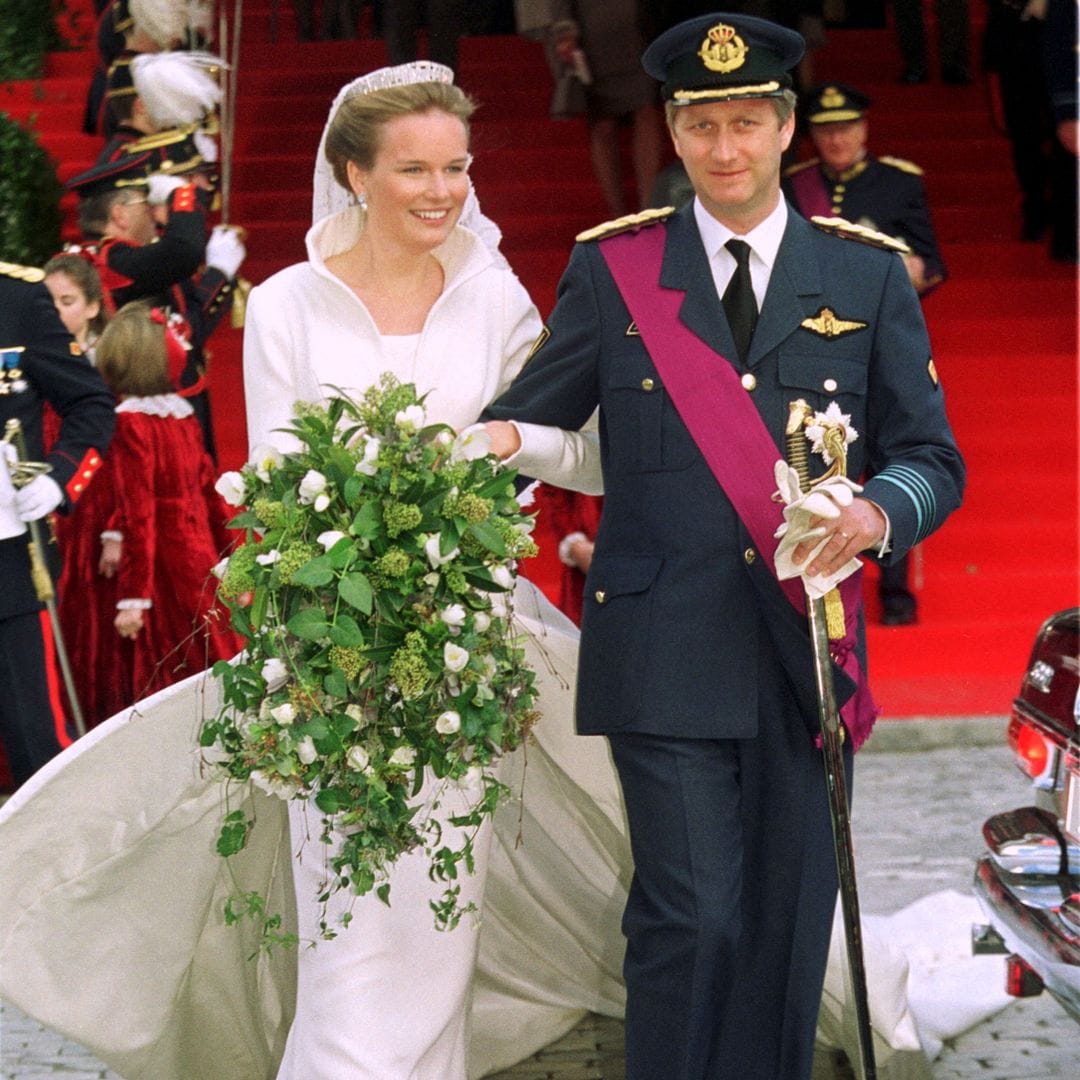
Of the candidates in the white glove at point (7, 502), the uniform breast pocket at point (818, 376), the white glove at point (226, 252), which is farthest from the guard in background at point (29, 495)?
the white glove at point (226, 252)

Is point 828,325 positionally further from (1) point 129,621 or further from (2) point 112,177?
(2) point 112,177

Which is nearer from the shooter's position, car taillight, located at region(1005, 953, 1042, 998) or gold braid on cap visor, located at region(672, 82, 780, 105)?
gold braid on cap visor, located at region(672, 82, 780, 105)

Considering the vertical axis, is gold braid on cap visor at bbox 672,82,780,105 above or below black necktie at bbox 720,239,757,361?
above

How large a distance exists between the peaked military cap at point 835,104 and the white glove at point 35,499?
13.1 feet

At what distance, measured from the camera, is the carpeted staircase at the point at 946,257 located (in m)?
8.62

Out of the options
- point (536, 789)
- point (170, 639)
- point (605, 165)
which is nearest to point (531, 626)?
point (536, 789)

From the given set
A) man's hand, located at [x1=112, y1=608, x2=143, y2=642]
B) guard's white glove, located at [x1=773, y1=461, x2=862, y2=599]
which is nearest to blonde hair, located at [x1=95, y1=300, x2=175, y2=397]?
man's hand, located at [x1=112, y1=608, x2=143, y2=642]

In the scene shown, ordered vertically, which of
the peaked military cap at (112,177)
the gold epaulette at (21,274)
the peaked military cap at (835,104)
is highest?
the gold epaulette at (21,274)

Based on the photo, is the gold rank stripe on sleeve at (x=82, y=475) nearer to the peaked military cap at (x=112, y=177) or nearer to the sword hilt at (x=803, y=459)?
the sword hilt at (x=803, y=459)

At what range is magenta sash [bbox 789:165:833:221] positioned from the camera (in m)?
8.48

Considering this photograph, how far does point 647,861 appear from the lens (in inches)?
149

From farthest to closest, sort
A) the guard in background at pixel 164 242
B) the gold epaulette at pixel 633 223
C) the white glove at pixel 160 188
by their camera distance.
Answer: the white glove at pixel 160 188 → the guard in background at pixel 164 242 → the gold epaulette at pixel 633 223

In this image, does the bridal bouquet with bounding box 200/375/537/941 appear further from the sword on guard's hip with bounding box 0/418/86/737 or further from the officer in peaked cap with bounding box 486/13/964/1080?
the sword on guard's hip with bounding box 0/418/86/737

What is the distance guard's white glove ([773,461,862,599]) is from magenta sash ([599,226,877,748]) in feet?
0.46
